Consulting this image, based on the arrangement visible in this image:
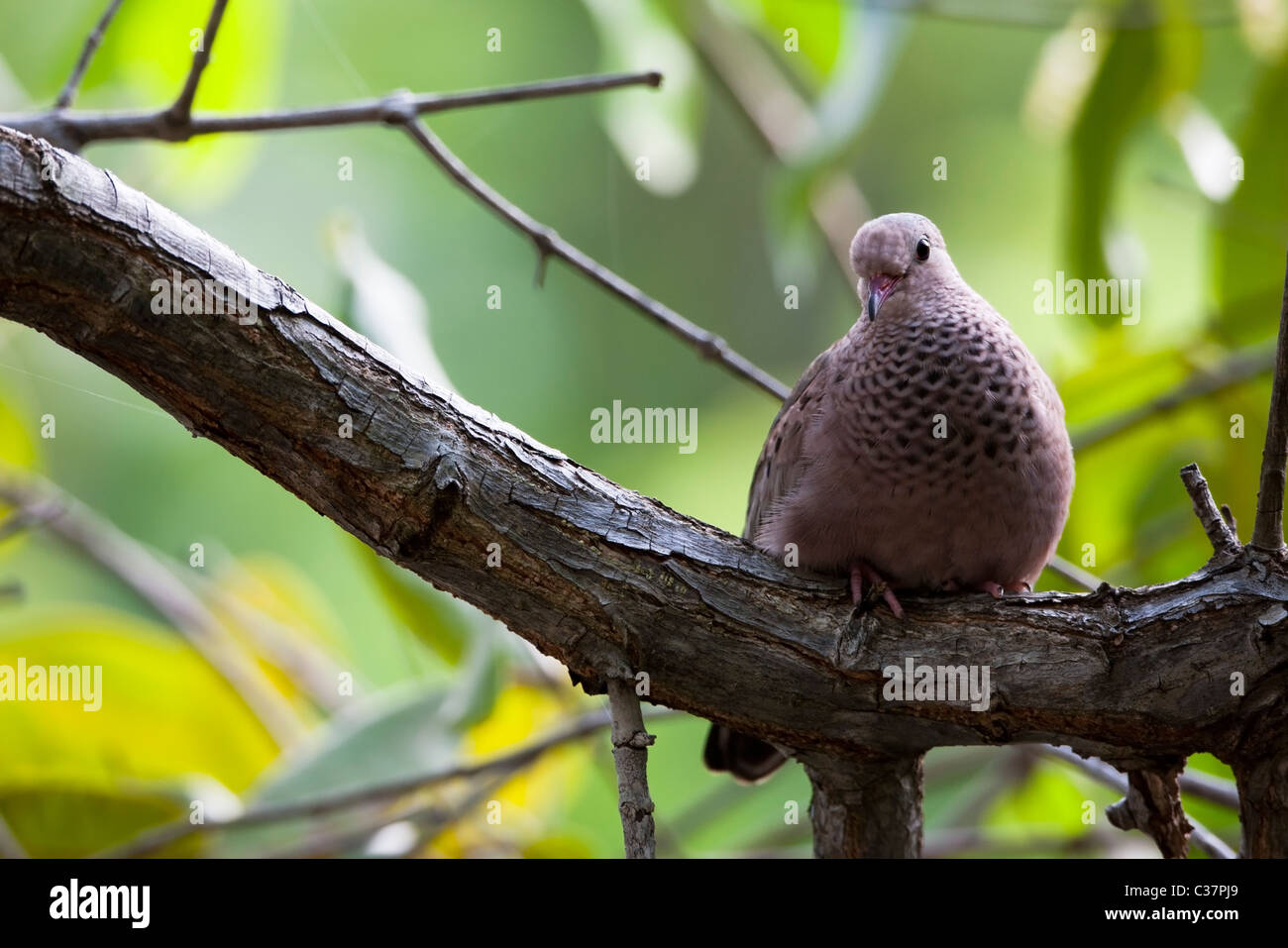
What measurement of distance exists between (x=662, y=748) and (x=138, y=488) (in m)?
2.74

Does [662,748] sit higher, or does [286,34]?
[286,34]

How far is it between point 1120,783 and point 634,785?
148 cm

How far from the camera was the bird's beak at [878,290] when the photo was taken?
2291 mm

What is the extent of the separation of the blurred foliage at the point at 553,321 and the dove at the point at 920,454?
89cm

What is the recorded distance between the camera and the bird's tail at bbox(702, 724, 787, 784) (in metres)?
2.45

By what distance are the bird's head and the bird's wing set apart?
146mm

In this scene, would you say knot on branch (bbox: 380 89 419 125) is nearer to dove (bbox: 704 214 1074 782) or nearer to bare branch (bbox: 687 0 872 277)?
dove (bbox: 704 214 1074 782)

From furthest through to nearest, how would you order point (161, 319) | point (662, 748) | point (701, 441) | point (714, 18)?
1. point (701, 441)
2. point (714, 18)
3. point (662, 748)
4. point (161, 319)

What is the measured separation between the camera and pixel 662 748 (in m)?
4.00

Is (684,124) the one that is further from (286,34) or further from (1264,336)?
(1264,336)

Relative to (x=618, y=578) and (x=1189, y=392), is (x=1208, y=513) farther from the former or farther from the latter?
(x=1189, y=392)
